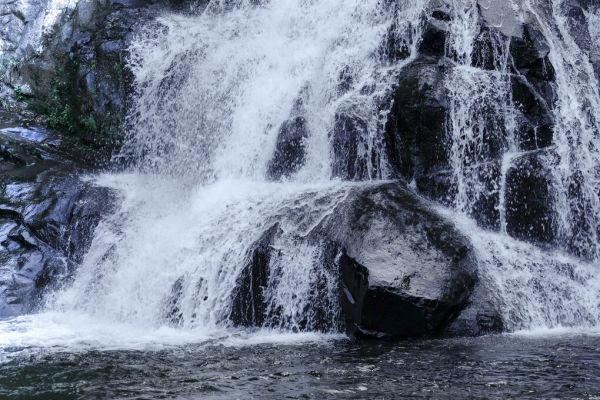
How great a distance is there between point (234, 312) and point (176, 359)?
64.4 inches

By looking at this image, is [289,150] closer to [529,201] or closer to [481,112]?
[481,112]

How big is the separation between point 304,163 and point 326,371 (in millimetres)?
5314

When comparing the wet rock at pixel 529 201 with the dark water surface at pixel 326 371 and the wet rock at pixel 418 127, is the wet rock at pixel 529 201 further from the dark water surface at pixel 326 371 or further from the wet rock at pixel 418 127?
the dark water surface at pixel 326 371

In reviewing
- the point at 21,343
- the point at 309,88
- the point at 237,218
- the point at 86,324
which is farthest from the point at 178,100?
the point at 21,343

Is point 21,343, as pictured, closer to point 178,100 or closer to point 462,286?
point 462,286

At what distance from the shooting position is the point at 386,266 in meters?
7.09

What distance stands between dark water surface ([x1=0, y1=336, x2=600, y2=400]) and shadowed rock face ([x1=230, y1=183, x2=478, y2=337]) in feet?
1.22

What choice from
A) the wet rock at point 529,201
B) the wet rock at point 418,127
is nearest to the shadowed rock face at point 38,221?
the wet rock at point 418,127

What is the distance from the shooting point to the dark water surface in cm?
489

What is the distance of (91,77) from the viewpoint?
1287 centimetres

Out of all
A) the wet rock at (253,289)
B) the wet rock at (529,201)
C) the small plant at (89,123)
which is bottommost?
the wet rock at (253,289)

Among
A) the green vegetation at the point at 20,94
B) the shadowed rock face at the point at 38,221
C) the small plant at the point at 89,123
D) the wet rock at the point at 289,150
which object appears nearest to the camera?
the shadowed rock face at the point at 38,221

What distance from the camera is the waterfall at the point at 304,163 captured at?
25.8 ft

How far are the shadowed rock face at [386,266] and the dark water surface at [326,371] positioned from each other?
37 cm
